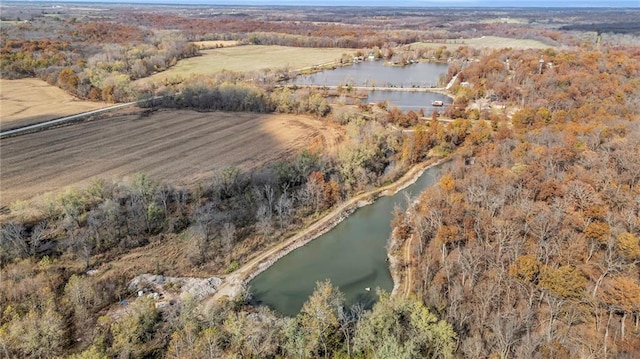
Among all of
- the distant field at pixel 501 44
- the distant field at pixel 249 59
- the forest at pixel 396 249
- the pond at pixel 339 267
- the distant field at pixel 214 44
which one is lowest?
the pond at pixel 339 267

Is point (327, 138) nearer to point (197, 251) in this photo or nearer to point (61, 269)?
point (197, 251)

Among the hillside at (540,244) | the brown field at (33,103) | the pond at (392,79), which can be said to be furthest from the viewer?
the pond at (392,79)

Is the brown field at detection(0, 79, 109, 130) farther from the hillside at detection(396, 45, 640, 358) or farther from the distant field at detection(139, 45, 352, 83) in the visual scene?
the hillside at detection(396, 45, 640, 358)

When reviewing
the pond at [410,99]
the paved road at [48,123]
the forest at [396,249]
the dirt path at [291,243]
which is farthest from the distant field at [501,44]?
the paved road at [48,123]

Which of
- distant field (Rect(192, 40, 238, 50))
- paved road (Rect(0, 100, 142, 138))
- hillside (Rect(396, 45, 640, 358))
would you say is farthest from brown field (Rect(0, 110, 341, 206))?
distant field (Rect(192, 40, 238, 50))

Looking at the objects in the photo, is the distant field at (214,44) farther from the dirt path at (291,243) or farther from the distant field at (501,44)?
the dirt path at (291,243)

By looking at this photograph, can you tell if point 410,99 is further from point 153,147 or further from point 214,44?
point 214,44
